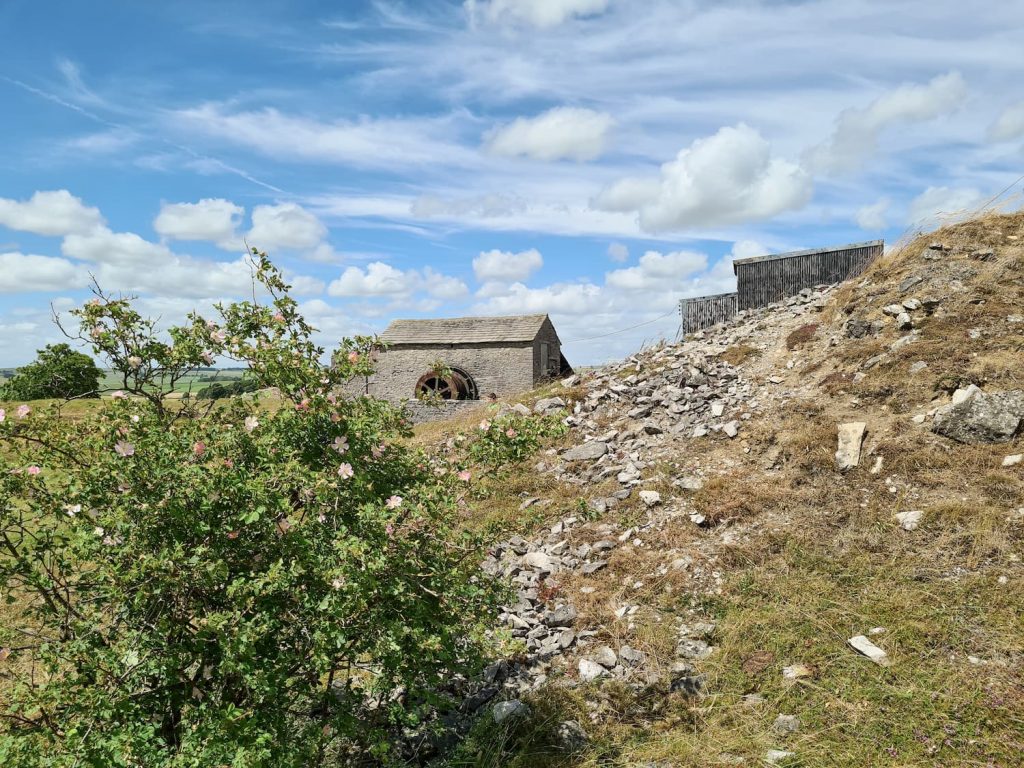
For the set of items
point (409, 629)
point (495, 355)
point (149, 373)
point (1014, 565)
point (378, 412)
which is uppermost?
point (495, 355)

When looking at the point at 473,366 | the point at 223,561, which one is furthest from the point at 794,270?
the point at 223,561

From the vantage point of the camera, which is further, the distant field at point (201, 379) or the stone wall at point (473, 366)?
the stone wall at point (473, 366)

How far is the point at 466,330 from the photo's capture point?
27.2 m

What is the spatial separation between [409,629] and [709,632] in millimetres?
4000

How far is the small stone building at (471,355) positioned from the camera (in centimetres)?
2616

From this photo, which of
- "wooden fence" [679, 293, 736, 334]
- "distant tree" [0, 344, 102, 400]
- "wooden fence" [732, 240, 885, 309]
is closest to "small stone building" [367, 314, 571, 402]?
"wooden fence" [679, 293, 736, 334]

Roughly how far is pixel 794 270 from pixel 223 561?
1855cm

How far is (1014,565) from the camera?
6.98 meters

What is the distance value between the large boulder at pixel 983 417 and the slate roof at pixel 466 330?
17597 millimetres

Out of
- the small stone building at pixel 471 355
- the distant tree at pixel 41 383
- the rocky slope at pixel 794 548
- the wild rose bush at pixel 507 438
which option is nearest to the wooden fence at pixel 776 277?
the rocky slope at pixel 794 548

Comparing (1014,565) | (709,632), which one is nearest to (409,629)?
(709,632)

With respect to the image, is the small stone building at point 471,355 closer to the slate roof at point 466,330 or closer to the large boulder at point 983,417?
the slate roof at point 466,330

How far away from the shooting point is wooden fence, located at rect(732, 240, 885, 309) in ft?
58.9

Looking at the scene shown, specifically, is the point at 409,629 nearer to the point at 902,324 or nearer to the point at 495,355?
the point at 902,324
